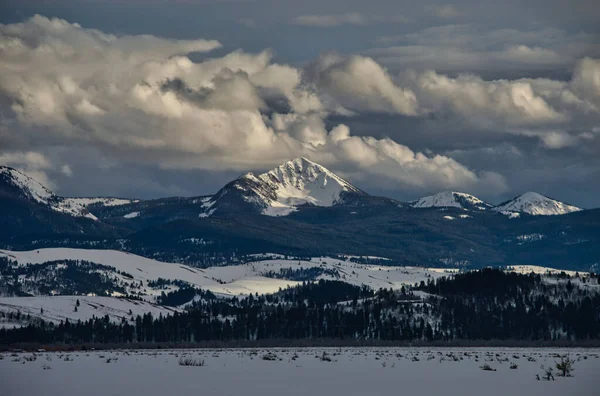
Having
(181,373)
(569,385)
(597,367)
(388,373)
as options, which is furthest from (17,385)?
(597,367)

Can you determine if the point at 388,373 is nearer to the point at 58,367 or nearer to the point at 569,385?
the point at 569,385

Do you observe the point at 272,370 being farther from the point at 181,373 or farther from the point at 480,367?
the point at 480,367

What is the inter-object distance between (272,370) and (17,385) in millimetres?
28853

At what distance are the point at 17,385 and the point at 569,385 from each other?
144 feet

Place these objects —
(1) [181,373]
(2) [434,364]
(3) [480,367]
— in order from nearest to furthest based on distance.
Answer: (1) [181,373]
(3) [480,367]
(2) [434,364]

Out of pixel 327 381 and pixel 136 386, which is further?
pixel 327 381

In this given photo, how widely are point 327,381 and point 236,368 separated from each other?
21.2m

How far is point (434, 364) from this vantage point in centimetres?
11594

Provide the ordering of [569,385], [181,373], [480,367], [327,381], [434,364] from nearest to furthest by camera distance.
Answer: [569,385], [327,381], [181,373], [480,367], [434,364]

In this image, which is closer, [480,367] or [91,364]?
[480,367]

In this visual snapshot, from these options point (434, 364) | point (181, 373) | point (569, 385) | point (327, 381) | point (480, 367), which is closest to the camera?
point (569, 385)

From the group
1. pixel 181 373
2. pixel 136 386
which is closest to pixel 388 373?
pixel 181 373

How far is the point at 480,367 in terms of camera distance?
106 m

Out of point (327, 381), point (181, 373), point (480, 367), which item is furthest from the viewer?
point (480, 367)
